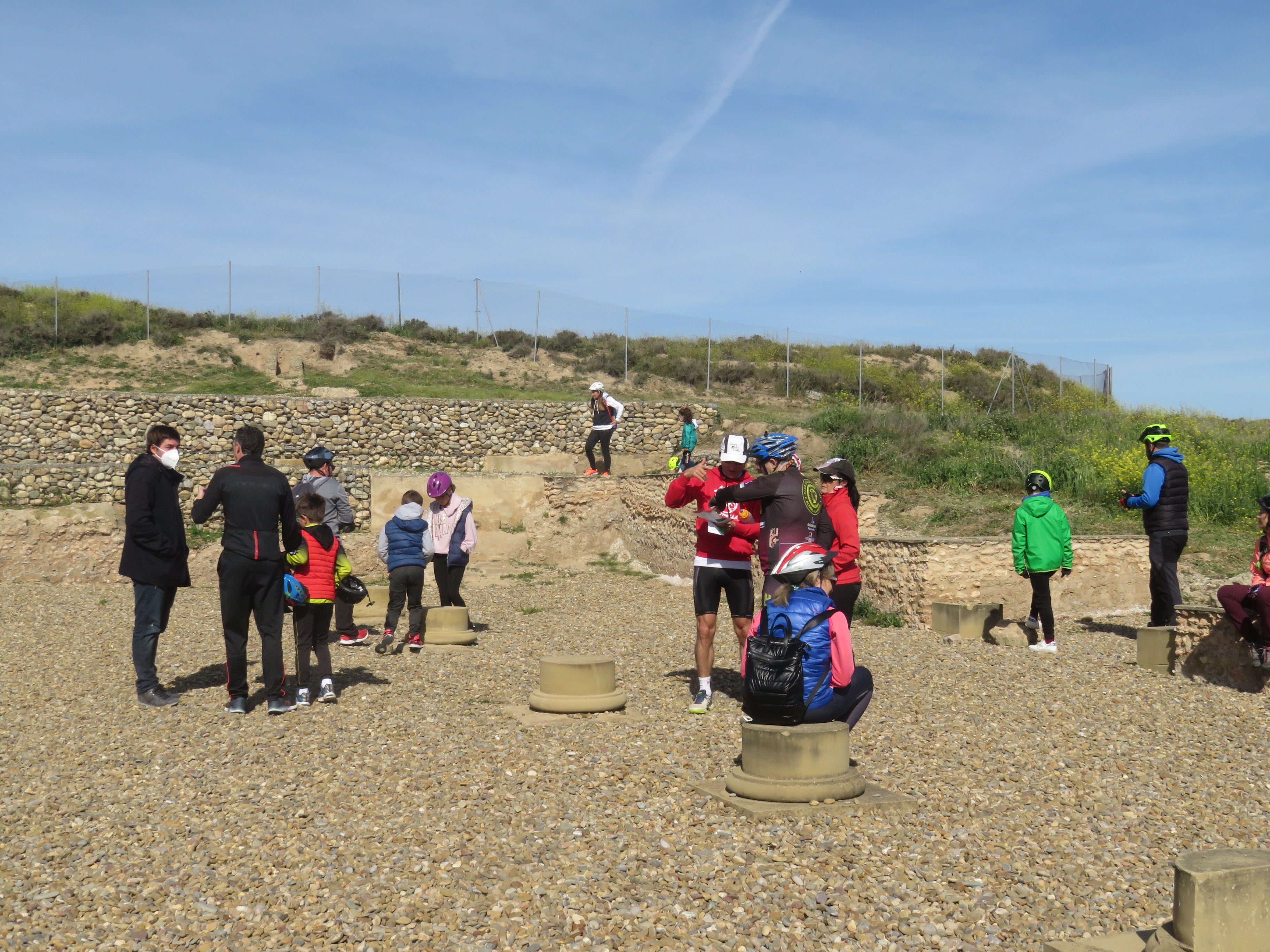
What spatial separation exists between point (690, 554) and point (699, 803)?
10375mm

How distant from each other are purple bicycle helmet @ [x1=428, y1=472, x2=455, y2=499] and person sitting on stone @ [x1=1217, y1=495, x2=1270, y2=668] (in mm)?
6176

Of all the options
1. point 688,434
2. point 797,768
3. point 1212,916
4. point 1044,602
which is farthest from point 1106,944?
point 688,434

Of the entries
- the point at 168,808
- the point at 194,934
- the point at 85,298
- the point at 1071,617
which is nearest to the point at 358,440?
the point at 85,298

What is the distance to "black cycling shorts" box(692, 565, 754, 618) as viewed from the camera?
6.53 metres

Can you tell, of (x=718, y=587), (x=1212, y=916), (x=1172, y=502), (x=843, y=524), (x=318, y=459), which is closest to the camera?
(x=1212, y=916)

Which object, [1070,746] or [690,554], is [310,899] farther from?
[690,554]

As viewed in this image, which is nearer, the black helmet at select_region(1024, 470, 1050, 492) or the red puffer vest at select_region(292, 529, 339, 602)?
the red puffer vest at select_region(292, 529, 339, 602)

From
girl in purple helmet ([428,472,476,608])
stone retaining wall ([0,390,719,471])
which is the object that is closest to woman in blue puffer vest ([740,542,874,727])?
girl in purple helmet ([428,472,476,608])

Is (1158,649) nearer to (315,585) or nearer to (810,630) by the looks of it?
(810,630)

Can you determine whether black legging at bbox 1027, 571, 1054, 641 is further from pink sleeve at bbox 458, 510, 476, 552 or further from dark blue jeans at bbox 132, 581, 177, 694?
dark blue jeans at bbox 132, 581, 177, 694

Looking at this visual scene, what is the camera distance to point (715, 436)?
77.8ft

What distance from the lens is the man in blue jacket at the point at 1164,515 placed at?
348 inches

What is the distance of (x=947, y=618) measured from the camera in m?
10.3

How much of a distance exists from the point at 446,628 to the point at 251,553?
339 cm
